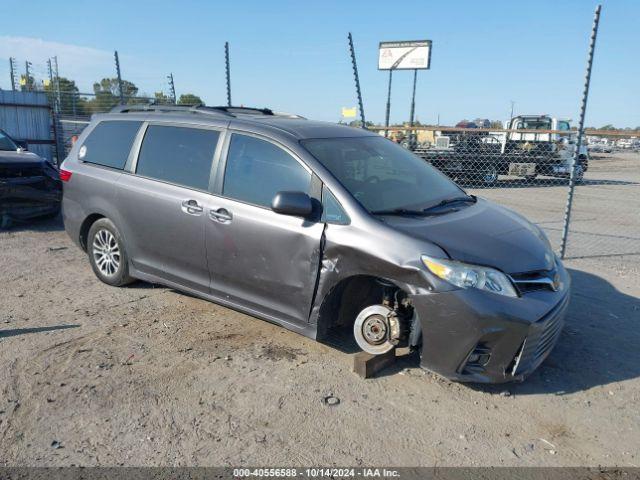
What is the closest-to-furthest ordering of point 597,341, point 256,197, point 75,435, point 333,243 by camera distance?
point 75,435
point 333,243
point 256,197
point 597,341

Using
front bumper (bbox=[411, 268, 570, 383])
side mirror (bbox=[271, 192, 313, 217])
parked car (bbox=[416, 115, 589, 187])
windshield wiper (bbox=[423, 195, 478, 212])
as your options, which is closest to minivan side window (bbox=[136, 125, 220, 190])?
side mirror (bbox=[271, 192, 313, 217])

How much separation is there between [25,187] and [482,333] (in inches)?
280

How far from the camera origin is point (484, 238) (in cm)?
364

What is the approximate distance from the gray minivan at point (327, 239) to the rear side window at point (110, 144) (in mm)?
23

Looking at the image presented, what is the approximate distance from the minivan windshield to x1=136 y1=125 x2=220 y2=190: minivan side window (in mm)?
936

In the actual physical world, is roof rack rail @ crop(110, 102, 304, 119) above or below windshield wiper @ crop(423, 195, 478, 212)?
above

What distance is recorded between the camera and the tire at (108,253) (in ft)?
16.9

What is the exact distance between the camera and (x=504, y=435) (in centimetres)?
315

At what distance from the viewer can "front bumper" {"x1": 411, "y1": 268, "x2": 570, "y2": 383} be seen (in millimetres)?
3275

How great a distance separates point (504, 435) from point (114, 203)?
12.8 ft

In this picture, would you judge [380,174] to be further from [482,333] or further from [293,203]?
[482,333]

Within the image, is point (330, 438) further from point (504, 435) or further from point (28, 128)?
point (28, 128)

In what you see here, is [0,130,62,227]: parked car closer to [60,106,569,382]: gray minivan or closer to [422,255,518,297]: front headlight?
[60,106,569,382]: gray minivan

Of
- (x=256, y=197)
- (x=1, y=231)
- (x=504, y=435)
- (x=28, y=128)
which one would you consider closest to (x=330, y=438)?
(x=504, y=435)
